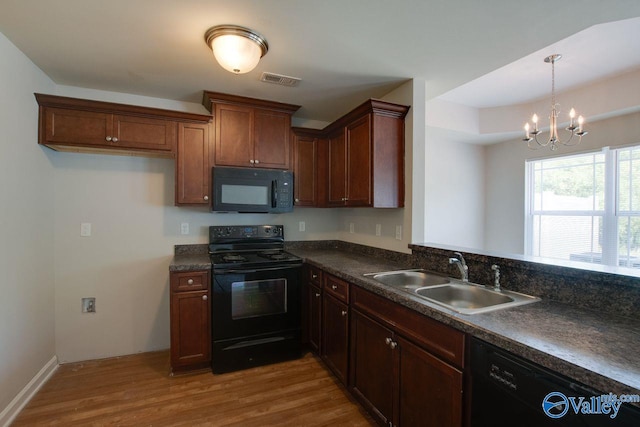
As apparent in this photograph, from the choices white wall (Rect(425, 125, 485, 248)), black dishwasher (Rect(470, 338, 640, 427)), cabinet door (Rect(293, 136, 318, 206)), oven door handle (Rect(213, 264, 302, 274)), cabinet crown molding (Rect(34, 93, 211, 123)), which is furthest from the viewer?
white wall (Rect(425, 125, 485, 248))

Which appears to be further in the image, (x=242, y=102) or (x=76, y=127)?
(x=242, y=102)

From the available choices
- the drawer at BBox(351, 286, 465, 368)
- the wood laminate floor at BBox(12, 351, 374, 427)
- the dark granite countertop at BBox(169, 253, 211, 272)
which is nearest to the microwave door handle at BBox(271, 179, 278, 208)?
the dark granite countertop at BBox(169, 253, 211, 272)

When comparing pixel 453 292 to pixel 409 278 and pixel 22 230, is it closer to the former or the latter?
pixel 409 278

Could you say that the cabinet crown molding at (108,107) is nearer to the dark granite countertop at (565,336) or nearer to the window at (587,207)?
the dark granite countertop at (565,336)

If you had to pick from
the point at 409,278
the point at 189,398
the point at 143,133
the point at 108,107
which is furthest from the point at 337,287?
the point at 108,107

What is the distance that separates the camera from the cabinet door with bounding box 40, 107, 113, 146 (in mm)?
2361

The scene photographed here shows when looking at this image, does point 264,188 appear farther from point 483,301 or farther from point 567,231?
A: point 567,231

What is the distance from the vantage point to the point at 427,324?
56.9 inches

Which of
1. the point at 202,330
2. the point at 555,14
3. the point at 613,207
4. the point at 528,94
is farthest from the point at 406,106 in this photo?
the point at 613,207

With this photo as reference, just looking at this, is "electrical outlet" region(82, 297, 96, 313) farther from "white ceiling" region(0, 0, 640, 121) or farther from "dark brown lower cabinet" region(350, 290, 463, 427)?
"dark brown lower cabinet" region(350, 290, 463, 427)

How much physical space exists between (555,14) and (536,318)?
164 cm

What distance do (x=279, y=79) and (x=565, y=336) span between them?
7.97 ft

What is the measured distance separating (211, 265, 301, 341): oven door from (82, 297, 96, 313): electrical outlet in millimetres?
1236

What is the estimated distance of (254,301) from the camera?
262 cm
